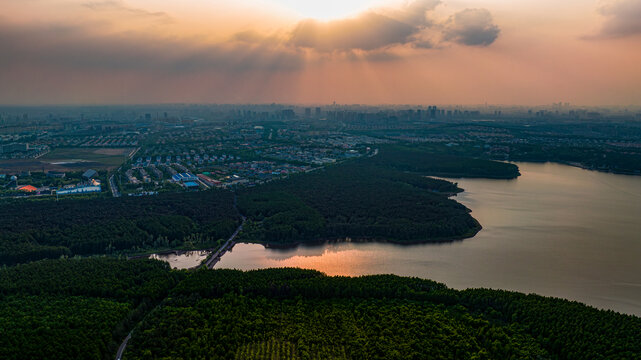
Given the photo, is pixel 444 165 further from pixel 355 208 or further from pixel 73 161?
pixel 73 161

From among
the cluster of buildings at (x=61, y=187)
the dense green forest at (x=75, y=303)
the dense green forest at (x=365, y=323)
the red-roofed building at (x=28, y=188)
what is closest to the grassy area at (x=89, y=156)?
the cluster of buildings at (x=61, y=187)

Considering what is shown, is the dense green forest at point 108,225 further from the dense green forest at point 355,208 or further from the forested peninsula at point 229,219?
the dense green forest at point 355,208

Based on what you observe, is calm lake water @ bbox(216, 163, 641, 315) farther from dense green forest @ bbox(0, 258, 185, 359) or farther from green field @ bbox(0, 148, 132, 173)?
green field @ bbox(0, 148, 132, 173)

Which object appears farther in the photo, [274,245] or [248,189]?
[248,189]

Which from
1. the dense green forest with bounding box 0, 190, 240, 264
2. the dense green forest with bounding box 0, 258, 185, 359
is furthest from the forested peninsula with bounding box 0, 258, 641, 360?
the dense green forest with bounding box 0, 190, 240, 264

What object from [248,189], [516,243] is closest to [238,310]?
[516,243]

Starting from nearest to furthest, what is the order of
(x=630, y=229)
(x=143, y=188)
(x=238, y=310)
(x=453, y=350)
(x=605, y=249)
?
(x=453, y=350)
(x=238, y=310)
(x=605, y=249)
(x=630, y=229)
(x=143, y=188)

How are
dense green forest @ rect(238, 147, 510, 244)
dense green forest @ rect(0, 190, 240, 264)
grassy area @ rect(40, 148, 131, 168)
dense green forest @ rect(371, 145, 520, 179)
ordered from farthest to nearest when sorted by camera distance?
grassy area @ rect(40, 148, 131, 168), dense green forest @ rect(371, 145, 520, 179), dense green forest @ rect(238, 147, 510, 244), dense green forest @ rect(0, 190, 240, 264)

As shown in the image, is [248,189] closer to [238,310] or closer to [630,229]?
[238,310]
